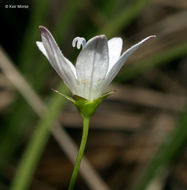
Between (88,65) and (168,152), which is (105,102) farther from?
(88,65)

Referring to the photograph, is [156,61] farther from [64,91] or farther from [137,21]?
[137,21]

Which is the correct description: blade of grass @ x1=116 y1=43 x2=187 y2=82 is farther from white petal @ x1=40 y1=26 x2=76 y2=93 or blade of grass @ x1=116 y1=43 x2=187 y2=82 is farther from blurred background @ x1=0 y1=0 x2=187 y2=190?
white petal @ x1=40 y1=26 x2=76 y2=93

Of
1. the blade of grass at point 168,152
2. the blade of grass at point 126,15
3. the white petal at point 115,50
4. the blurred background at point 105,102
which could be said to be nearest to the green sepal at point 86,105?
Result: the white petal at point 115,50

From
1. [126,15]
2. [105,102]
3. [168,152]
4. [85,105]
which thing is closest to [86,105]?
[85,105]

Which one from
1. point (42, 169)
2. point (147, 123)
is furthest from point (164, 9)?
point (42, 169)

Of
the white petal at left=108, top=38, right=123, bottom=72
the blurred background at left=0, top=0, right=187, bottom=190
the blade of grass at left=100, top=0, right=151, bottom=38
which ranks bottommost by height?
the blurred background at left=0, top=0, right=187, bottom=190

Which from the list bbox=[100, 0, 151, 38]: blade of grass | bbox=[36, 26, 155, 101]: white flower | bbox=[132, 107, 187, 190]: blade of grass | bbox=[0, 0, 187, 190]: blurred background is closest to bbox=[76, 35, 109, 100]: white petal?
bbox=[36, 26, 155, 101]: white flower
